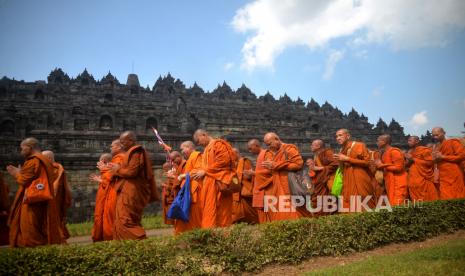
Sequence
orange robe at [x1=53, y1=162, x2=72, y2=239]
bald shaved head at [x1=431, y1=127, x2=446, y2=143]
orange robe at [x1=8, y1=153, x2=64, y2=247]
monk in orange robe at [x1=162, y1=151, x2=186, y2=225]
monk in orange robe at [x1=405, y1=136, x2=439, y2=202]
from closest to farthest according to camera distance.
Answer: orange robe at [x1=8, y1=153, x2=64, y2=247] → orange robe at [x1=53, y1=162, x2=72, y2=239] → monk in orange robe at [x1=162, y1=151, x2=186, y2=225] → monk in orange robe at [x1=405, y1=136, x2=439, y2=202] → bald shaved head at [x1=431, y1=127, x2=446, y2=143]

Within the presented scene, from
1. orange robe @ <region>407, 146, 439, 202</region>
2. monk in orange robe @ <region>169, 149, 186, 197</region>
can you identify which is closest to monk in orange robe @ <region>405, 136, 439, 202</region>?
orange robe @ <region>407, 146, 439, 202</region>

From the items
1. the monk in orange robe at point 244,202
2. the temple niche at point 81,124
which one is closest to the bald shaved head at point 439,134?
the monk in orange robe at point 244,202

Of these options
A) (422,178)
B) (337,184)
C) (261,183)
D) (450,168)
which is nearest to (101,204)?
(261,183)

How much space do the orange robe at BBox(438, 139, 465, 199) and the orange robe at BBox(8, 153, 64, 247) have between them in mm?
9941

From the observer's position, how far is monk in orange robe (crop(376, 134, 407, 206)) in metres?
9.31

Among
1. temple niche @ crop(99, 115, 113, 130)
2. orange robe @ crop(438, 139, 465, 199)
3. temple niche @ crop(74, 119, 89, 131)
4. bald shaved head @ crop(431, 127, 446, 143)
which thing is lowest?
orange robe @ crop(438, 139, 465, 199)

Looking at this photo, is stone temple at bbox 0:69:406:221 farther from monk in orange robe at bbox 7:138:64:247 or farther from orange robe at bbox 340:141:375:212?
orange robe at bbox 340:141:375:212

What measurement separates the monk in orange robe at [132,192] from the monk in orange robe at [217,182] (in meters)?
1.01

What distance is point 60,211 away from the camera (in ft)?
25.6

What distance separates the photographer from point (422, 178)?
33.2 feet

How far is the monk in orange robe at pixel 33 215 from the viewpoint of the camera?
6.20 metres

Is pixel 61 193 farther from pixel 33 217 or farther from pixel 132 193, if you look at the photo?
pixel 132 193

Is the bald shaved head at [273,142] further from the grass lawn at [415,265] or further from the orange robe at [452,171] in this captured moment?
the orange robe at [452,171]

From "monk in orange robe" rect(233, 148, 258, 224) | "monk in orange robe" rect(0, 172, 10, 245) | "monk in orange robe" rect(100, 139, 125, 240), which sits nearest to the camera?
"monk in orange robe" rect(100, 139, 125, 240)
